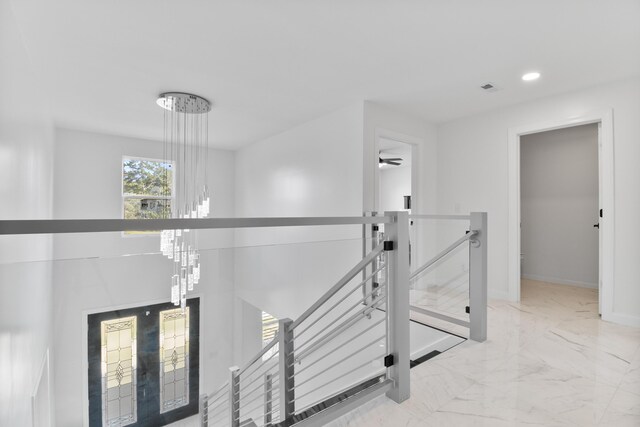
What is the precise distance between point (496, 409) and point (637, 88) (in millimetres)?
3173

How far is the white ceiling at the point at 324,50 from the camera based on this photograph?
203 cm

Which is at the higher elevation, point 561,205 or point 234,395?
point 561,205

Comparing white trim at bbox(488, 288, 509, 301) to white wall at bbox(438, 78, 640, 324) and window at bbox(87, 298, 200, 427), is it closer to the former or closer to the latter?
white wall at bbox(438, 78, 640, 324)

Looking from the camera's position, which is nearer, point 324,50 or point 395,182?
point 324,50

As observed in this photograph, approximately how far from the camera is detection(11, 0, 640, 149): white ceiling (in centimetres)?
203

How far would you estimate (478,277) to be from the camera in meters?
2.55

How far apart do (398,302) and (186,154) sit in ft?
17.1

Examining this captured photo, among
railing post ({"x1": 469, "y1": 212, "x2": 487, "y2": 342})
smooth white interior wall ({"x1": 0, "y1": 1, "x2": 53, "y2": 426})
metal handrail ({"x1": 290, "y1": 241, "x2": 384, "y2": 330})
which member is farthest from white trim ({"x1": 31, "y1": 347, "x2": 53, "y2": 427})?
railing post ({"x1": 469, "y1": 212, "x2": 487, "y2": 342})

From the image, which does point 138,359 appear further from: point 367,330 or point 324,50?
point 324,50

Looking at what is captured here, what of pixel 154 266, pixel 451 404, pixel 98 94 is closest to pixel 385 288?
pixel 451 404

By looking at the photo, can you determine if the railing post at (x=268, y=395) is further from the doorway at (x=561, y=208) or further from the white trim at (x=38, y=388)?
the doorway at (x=561, y=208)

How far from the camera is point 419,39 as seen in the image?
2.36 m

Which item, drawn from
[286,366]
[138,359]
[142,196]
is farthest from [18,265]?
[142,196]

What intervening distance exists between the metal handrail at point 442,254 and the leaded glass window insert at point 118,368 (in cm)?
210
